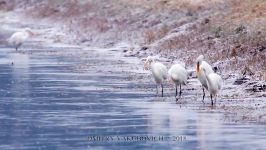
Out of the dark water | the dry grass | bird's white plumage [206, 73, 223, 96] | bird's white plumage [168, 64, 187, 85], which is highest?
the dry grass

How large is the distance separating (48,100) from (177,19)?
19.0 m

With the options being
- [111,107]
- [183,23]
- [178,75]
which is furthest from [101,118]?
[183,23]

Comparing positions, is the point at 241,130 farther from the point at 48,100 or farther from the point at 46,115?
the point at 48,100

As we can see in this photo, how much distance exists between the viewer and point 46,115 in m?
20.6

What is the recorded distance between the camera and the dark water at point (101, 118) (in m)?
16.8

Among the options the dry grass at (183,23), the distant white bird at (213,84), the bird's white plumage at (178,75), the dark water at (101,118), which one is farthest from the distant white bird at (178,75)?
the dry grass at (183,23)

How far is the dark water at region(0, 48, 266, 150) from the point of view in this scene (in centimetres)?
1677

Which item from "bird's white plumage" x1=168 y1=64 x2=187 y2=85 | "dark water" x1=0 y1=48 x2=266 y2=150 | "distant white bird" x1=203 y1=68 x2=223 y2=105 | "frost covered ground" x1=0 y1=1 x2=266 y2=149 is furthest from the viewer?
"bird's white plumage" x1=168 y1=64 x2=187 y2=85

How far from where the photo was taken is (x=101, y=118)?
20172mm

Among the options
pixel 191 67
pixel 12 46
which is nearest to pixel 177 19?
pixel 12 46

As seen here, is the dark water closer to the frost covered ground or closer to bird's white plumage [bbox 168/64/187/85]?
the frost covered ground

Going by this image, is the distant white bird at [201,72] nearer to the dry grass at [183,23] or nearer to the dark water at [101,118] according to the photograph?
the dark water at [101,118]

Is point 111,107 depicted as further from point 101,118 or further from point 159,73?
point 159,73

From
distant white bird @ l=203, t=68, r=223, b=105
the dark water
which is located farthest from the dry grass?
the dark water
